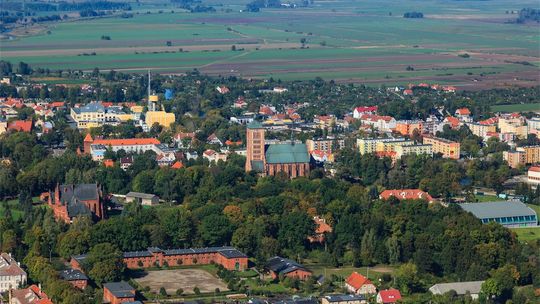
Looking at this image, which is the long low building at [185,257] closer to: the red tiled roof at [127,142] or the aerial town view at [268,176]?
the aerial town view at [268,176]

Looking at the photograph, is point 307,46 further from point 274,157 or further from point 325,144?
point 274,157

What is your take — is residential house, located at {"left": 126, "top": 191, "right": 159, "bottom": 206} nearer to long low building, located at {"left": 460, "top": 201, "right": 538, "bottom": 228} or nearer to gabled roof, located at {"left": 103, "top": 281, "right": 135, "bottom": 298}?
long low building, located at {"left": 460, "top": 201, "right": 538, "bottom": 228}

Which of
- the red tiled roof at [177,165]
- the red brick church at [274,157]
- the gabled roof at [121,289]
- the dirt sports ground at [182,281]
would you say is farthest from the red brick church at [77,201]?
the red brick church at [274,157]

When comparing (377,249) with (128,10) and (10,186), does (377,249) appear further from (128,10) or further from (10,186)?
(128,10)

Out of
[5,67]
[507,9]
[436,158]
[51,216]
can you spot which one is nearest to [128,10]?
[507,9]

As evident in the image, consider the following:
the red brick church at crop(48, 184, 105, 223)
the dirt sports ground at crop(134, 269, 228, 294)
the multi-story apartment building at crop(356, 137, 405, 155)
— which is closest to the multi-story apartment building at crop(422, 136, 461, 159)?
the multi-story apartment building at crop(356, 137, 405, 155)

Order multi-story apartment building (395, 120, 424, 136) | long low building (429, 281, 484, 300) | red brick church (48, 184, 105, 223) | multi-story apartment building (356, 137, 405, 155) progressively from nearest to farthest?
long low building (429, 281, 484, 300) < red brick church (48, 184, 105, 223) < multi-story apartment building (356, 137, 405, 155) < multi-story apartment building (395, 120, 424, 136)

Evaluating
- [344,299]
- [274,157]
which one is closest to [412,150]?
[274,157]
